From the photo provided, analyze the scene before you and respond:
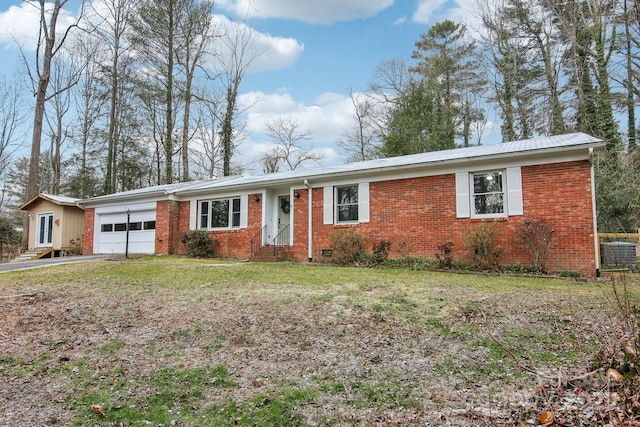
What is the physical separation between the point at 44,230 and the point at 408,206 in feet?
61.4

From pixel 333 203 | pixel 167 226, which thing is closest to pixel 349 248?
pixel 333 203

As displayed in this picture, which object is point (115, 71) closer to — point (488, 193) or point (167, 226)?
point (167, 226)

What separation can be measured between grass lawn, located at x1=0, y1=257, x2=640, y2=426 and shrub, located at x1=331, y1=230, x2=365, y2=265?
15.3 ft

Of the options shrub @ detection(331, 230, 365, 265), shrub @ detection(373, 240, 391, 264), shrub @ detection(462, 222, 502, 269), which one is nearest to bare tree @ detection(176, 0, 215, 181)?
shrub @ detection(331, 230, 365, 265)

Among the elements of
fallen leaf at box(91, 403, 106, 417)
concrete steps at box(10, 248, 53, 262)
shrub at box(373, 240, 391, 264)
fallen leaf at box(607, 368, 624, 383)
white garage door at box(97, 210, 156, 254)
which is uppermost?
white garage door at box(97, 210, 156, 254)

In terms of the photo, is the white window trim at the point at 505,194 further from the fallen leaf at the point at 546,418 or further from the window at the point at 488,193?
the fallen leaf at the point at 546,418

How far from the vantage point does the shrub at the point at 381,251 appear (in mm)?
11133

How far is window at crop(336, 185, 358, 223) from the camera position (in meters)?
12.4

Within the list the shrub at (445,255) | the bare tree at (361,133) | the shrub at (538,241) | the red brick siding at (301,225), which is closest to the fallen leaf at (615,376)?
the shrub at (538,241)

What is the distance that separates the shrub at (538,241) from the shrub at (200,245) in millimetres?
10930

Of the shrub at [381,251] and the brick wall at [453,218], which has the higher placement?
the brick wall at [453,218]

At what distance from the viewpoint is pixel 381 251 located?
36.8 ft

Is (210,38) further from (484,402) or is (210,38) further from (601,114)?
(484,402)

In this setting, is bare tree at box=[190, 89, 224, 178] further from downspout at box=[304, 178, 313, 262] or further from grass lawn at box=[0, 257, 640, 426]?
grass lawn at box=[0, 257, 640, 426]
